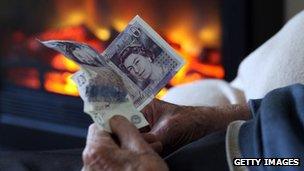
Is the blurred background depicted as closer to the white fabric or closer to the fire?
the fire

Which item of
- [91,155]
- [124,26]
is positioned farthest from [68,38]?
[91,155]

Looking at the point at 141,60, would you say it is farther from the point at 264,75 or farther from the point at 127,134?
the point at 264,75

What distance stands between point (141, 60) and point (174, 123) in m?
0.12

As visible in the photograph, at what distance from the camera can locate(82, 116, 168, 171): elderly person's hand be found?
750 millimetres

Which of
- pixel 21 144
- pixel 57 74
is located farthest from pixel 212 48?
pixel 21 144

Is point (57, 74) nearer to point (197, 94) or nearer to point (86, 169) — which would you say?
point (197, 94)

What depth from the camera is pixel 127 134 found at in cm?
78

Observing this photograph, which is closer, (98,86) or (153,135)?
(98,86)

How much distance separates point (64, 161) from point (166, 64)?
22 centimetres

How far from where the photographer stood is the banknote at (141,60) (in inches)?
34.3

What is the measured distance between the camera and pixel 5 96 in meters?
2.04

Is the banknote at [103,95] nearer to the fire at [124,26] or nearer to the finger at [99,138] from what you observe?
the finger at [99,138]

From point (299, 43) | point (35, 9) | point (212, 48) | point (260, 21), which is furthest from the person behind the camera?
point (35, 9)

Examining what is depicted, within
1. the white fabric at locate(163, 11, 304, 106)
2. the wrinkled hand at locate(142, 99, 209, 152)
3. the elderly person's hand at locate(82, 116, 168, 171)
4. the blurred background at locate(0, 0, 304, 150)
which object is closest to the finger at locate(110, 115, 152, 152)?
the elderly person's hand at locate(82, 116, 168, 171)
